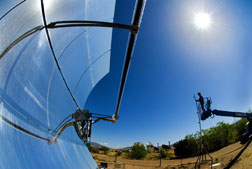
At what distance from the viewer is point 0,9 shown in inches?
51.5

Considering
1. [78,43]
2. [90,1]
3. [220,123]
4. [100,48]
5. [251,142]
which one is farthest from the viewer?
[220,123]

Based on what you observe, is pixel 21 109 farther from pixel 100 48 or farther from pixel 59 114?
pixel 100 48

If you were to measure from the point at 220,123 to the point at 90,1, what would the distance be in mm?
27758

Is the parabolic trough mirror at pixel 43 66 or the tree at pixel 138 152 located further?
the tree at pixel 138 152

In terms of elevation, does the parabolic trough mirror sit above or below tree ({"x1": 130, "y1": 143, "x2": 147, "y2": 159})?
above

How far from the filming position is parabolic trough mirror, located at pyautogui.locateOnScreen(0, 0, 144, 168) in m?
1.51

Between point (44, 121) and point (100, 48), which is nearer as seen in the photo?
point (44, 121)

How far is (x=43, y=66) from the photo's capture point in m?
2.40

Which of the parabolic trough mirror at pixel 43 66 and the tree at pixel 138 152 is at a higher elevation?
the parabolic trough mirror at pixel 43 66

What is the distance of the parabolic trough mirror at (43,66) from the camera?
1509 millimetres

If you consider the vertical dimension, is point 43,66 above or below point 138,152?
above

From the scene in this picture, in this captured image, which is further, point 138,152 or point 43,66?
point 138,152

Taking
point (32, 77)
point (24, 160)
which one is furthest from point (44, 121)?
point (32, 77)

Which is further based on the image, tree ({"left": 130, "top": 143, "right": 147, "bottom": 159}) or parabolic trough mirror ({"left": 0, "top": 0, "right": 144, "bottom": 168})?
tree ({"left": 130, "top": 143, "right": 147, "bottom": 159})
